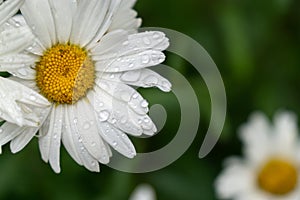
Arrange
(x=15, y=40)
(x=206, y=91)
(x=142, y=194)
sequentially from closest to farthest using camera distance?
(x=15, y=40)
(x=142, y=194)
(x=206, y=91)

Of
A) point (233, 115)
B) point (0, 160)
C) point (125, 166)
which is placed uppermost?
point (233, 115)

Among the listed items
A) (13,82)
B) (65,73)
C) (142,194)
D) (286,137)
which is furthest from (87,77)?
(286,137)

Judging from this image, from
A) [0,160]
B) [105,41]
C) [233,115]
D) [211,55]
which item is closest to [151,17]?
[211,55]

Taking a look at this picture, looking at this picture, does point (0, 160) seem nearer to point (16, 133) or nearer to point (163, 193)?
point (163, 193)

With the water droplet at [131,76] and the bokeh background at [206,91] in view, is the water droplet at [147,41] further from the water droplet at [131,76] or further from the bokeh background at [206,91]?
the bokeh background at [206,91]

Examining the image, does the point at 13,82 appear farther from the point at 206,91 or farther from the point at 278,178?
the point at 278,178
